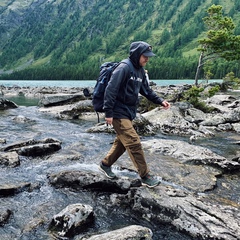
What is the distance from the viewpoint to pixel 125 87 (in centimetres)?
711

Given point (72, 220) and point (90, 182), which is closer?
point (72, 220)

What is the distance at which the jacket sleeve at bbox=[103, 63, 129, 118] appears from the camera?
6797 mm

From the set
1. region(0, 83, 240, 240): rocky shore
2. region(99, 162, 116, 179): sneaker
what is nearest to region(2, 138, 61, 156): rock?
region(0, 83, 240, 240): rocky shore

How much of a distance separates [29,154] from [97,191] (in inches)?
160

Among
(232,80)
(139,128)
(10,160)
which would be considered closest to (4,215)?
(10,160)

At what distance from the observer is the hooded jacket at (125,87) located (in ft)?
22.4

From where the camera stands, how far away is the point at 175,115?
1784cm

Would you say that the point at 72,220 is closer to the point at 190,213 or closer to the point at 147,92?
the point at 190,213

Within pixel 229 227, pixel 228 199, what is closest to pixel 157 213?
pixel 229 227

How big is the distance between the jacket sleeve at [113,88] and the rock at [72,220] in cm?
225

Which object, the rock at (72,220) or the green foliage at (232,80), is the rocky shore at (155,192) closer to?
the rock at (72,220)

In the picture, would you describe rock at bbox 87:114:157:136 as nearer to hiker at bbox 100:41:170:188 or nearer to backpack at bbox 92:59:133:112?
hiker at bbox 100:41:170:188

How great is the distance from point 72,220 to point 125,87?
10.9 feet

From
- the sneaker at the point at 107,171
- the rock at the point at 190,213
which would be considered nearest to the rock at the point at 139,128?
the sneaker at the point at 107,171
